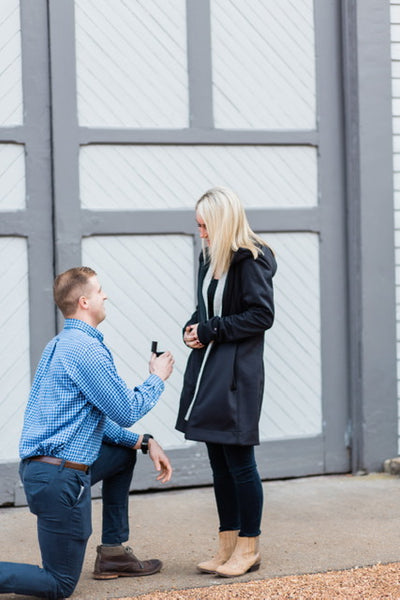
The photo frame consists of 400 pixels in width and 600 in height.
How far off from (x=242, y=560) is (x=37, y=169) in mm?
2499

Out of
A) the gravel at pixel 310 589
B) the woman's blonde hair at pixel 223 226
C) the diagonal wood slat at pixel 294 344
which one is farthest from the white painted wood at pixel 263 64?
the gravel at pixel 310 589

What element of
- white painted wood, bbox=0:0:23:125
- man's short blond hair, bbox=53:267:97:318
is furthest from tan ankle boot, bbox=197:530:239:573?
white painted wood, bbox=0:0:23:125

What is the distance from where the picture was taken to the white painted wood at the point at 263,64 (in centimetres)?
550

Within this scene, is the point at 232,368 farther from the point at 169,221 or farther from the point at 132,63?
the point at 132,63

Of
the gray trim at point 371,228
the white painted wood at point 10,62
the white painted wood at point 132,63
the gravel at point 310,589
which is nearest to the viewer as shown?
the gravel at point 310,589

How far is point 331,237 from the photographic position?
5688mm

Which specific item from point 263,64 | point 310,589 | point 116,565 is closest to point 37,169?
point 263,64

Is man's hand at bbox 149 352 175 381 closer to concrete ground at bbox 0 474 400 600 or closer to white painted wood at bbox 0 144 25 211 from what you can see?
concrete ground at bbox 0 474 400 600

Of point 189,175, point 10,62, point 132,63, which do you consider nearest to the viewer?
point 10,62

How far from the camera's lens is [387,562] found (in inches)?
159

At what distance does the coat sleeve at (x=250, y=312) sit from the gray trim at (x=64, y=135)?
63.5 inches

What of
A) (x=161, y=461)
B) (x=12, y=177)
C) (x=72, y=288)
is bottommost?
(x=161, y=461)

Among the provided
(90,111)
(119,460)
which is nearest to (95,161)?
(90,111)

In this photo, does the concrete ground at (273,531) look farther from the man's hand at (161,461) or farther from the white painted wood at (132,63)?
the white painted wood at (132,63)
